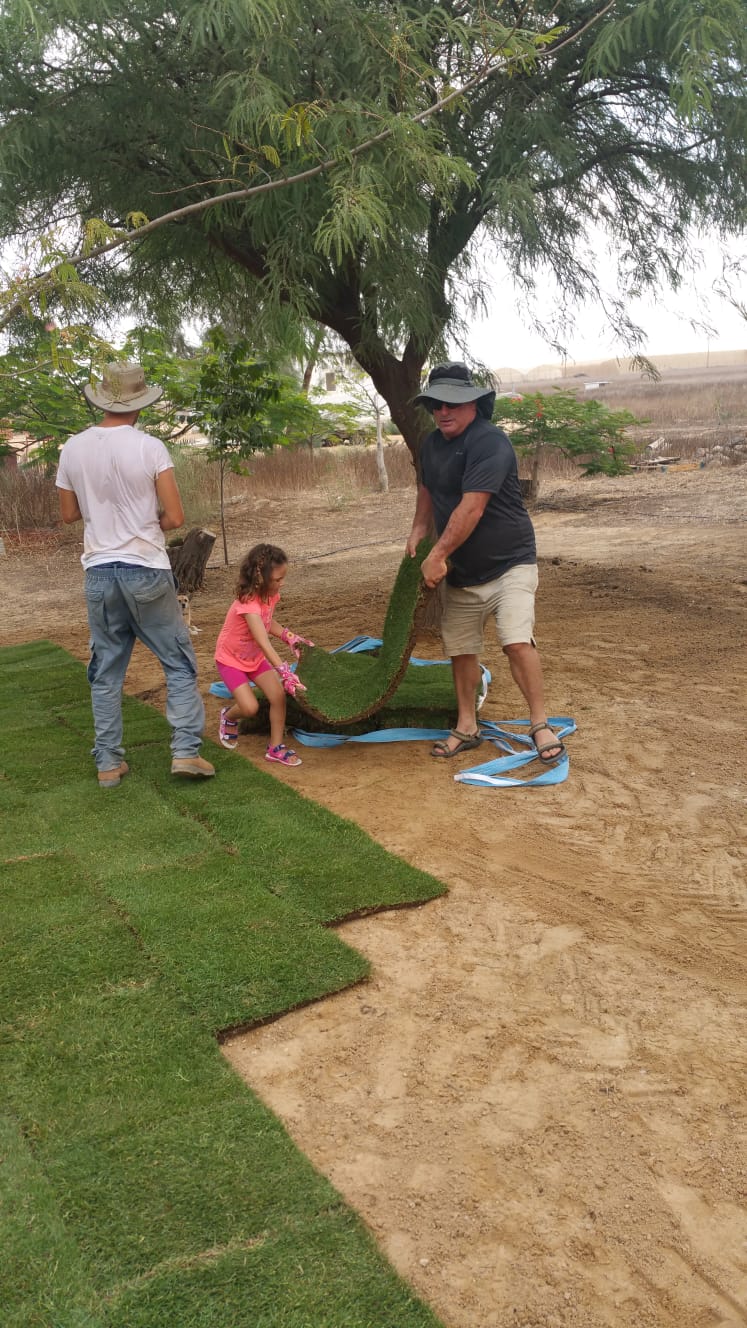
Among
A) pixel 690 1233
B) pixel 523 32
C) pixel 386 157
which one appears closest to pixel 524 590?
pixel 386 157

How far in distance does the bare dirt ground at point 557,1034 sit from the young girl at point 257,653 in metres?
0.28

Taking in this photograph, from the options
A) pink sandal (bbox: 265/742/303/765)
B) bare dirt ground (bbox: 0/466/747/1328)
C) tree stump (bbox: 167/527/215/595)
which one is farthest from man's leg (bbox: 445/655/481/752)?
tree stump (bbox: 167/527/215/595)

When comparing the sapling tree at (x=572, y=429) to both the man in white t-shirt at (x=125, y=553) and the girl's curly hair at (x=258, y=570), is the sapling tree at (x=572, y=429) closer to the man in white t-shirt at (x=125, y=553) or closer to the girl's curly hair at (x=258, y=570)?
the girl's curly hair at (x=258, y=570)

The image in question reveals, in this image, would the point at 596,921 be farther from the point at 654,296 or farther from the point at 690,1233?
the point at 654,296

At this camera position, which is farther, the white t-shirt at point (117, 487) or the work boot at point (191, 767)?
the work boot at point (191, 767)

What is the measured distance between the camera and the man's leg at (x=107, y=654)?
4.14 metres

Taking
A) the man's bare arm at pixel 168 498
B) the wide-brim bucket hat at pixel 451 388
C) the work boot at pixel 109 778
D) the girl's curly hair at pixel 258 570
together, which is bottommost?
the work boot at pixel 109 778

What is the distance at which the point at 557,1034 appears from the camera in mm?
2629

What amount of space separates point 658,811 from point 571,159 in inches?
156

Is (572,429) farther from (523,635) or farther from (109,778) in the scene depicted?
(109,778)

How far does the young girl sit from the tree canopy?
60.6 inches

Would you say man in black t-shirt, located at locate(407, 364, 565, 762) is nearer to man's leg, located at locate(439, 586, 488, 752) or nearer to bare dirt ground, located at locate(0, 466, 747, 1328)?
man's leg, located at locate(439, 586, 488, 752)

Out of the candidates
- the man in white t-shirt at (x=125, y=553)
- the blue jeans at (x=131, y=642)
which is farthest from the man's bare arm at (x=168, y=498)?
the blue jeans at (x=131, y=642)

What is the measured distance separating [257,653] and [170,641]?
0.62 m
